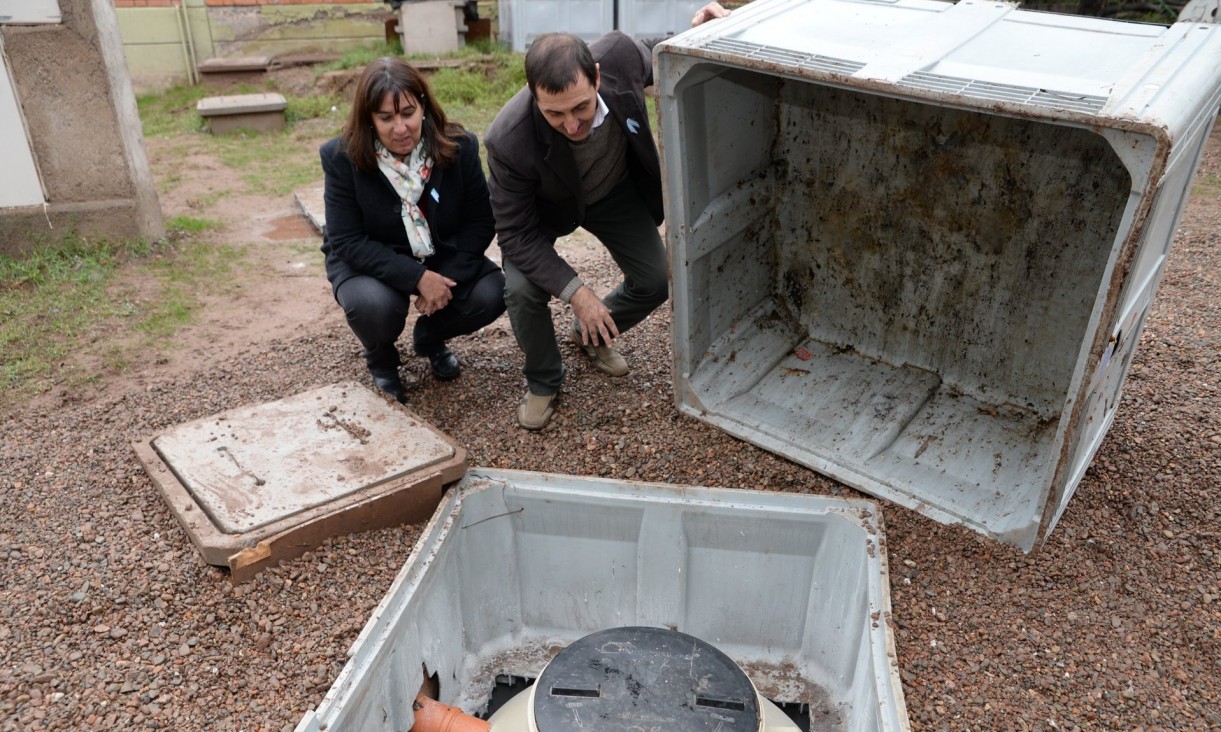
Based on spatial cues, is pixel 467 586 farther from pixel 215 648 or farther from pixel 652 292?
pixel 652 292

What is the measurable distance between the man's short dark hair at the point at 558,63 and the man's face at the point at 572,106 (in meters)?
0.02

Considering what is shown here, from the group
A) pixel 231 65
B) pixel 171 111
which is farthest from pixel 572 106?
pixel 231 65

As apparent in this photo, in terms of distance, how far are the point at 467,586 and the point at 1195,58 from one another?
2.70m

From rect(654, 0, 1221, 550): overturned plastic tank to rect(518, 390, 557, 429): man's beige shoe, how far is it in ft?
1.76

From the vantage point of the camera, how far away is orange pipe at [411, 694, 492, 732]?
265cm

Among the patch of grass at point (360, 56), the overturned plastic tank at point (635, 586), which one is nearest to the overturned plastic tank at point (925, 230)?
the overturned plastic tank at point (635, 586)

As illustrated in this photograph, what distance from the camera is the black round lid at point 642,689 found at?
2.32 metres

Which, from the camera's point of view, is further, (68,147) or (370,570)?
(68,147)

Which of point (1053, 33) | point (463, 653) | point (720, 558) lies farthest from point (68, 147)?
point (1053, 33)

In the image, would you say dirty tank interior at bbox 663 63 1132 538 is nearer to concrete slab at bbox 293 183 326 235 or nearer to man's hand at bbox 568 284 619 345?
man's hand at bbox 568 284 619 345

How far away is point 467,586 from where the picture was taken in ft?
10.5

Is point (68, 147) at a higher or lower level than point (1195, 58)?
lower

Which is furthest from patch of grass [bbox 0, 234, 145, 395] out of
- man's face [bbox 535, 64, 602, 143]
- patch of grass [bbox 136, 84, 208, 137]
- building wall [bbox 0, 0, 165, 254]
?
patch of grass [bbox 136, 84, 208, 137]

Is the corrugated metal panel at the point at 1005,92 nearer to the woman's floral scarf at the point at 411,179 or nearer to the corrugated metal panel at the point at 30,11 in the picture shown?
the woman's floral scarf at the point at 411,179
